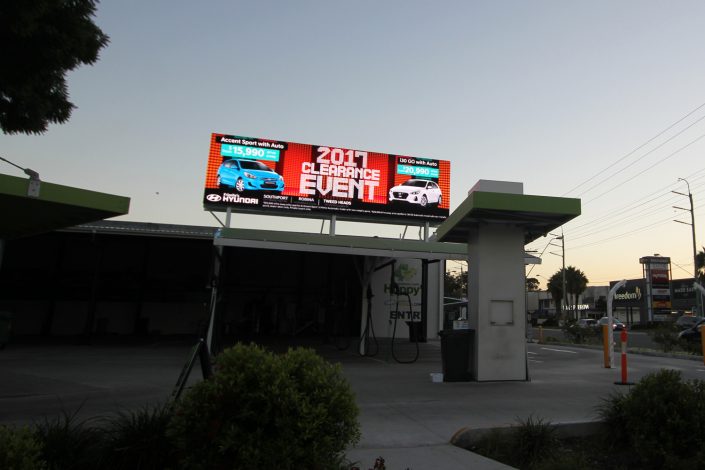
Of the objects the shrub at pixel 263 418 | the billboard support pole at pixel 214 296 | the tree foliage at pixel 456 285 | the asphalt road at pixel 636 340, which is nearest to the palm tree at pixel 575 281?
the tree foliage at pixel 456 285

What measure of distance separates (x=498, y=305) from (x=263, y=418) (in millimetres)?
7742

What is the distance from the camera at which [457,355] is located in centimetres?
1017

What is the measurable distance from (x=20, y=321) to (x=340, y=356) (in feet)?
56.5

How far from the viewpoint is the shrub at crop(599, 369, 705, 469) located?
4.39m

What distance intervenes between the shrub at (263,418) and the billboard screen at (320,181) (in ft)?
58.2

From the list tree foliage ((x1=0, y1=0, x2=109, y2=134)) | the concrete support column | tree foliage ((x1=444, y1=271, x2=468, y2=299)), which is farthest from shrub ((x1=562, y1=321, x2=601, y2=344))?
tree foliage ((x1=444, y1=271, x2=468, y2=299))

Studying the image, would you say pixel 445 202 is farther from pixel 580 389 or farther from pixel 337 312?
pixel 580 389

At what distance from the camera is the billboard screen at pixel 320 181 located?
20922 millimetres

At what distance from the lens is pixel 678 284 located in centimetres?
7000

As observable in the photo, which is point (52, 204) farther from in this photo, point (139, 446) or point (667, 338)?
point (667, 338)

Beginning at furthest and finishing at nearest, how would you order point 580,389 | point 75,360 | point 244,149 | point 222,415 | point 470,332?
1. point 244,149
2. point 75,360
3. point 470,332
4. point 580,389
5. point 222,415

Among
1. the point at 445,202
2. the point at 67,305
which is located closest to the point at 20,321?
the point at 67,305

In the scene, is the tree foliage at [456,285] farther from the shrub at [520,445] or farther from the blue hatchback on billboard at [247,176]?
the shrub at [520,445]

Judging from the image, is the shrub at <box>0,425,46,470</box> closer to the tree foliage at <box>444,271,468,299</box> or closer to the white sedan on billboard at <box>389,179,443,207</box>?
the white sedan on billboard at <box>389,179,443,207</box>
